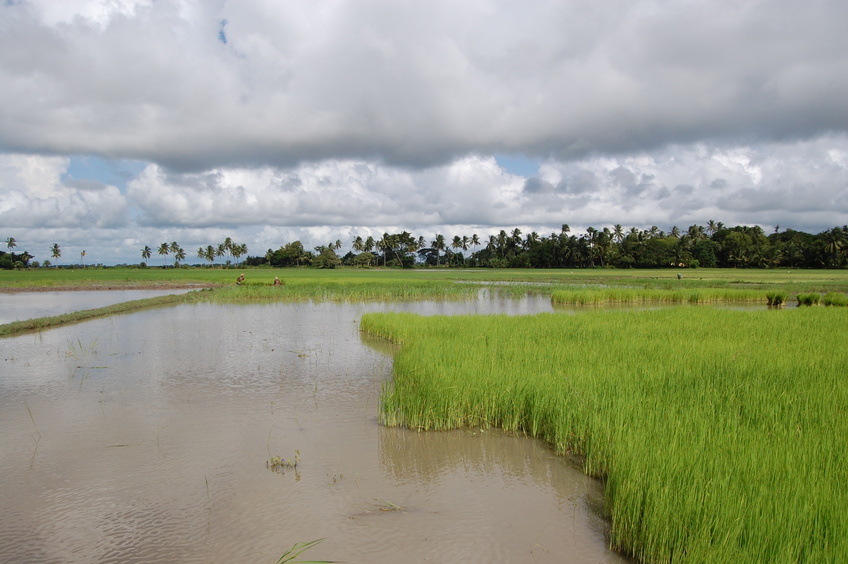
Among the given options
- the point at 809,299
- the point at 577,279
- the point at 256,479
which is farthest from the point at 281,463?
the point at 577,279

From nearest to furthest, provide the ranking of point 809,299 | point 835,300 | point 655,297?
point 835,300
point 809,299
point 655,297

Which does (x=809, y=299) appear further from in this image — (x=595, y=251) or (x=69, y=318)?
(x=595, y=251)

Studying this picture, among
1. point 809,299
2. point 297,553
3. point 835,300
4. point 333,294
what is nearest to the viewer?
point 297,553

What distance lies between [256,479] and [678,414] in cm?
482

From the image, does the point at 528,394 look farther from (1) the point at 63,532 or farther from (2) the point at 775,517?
(1) the point at 63,532

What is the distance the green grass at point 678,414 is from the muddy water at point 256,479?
1.47ft

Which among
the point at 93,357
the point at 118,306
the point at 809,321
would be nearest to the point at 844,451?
the point at 809,321

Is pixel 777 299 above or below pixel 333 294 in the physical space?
below

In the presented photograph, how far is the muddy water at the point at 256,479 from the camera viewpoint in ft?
14.5

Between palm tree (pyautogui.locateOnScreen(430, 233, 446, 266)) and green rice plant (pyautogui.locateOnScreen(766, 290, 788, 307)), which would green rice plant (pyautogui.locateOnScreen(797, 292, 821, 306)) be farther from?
palm tree (pyautogui.locateOnScreen(430, 233, 446, 266))

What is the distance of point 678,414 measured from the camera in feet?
19.9

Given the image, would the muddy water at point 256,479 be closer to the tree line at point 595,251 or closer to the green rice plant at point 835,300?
the green rice plant at point 835,300

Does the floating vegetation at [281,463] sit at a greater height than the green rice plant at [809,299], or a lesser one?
lesser

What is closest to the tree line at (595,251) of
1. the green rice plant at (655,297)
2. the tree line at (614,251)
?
the tree line at (614,251)
